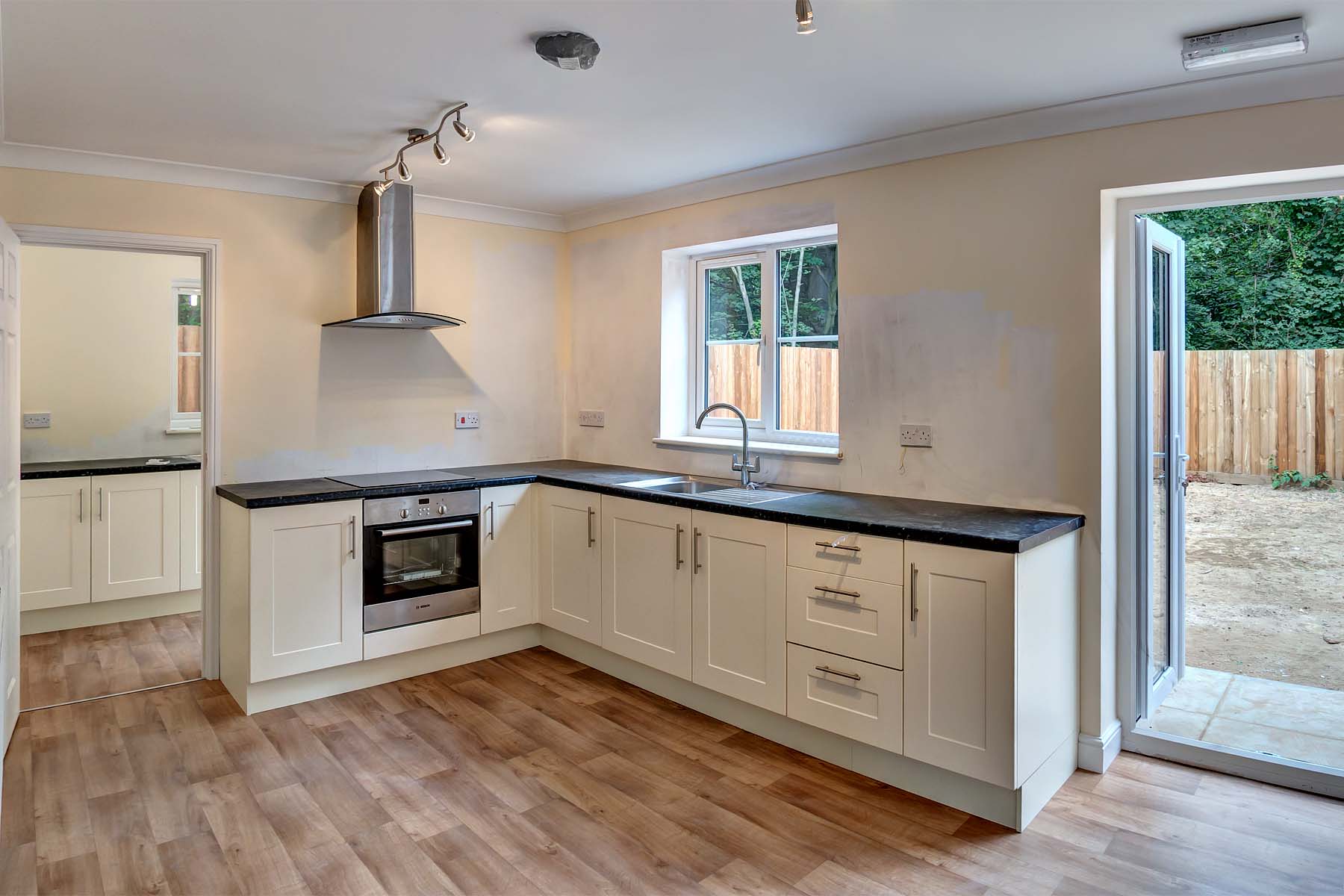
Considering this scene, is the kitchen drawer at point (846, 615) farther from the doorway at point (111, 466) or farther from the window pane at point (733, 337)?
the doorway at point (111, 466)

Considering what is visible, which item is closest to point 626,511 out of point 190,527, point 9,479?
point 9,479

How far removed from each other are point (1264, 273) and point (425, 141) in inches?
124

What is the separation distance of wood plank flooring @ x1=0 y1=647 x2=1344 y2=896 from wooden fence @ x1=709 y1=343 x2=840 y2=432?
57.8 inches

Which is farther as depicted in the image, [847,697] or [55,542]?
[55,542]

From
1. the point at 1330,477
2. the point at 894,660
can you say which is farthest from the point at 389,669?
the point at 1330,477

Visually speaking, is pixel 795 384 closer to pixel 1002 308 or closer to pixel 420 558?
pixel 1002 308

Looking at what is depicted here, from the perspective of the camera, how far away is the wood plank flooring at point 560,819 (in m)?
2.23

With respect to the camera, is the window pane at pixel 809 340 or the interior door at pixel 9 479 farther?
the window pane at pixel 809 340

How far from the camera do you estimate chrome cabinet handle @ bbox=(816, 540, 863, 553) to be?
276cm

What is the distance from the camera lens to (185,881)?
7.30 feet

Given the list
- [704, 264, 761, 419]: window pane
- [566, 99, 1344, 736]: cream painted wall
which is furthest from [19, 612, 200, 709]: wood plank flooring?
[566, 99, 1344, 736]: cream painted wall

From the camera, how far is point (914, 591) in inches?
103

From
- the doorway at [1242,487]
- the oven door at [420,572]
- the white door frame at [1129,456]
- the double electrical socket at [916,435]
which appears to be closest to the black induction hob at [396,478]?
the oven door at [420,572]

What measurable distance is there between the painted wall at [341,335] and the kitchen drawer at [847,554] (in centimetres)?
228
